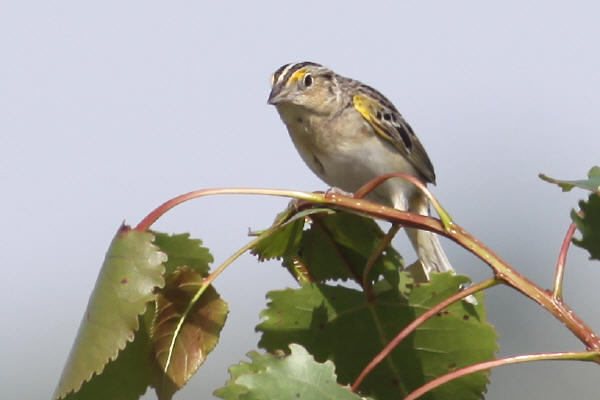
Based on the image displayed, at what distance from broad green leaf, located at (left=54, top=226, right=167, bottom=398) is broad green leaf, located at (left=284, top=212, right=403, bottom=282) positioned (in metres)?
0.41

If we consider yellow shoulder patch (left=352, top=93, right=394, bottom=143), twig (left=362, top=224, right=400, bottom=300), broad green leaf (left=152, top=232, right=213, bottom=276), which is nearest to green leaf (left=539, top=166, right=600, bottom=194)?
twig (left=362, top=224, right=400, bottom=300)

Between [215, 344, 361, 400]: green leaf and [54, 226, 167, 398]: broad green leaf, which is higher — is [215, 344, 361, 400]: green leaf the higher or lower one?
the lower one

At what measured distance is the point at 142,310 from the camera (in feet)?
5.31

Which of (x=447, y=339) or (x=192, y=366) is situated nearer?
(x=192, y=366)

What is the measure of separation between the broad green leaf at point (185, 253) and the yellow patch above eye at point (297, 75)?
188 centimetres

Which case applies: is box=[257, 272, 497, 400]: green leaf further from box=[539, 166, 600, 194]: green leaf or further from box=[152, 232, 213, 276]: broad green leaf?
box=[539, 166, 600, 194]: green leaf

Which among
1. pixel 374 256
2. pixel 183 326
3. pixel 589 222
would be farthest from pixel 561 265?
Answer: pixel 183 326

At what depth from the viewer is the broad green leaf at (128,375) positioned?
5.90ft

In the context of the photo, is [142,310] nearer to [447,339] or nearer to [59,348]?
[447,339]

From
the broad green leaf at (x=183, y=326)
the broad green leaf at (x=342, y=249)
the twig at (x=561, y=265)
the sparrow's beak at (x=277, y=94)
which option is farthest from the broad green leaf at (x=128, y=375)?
the sparrow's beak at (x=277, y=94)

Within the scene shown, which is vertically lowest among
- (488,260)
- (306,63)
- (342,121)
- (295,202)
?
(488,260)

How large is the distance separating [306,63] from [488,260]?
2.43 metres

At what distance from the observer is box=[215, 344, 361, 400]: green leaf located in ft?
5.31

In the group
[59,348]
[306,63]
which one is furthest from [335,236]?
[59,348]
